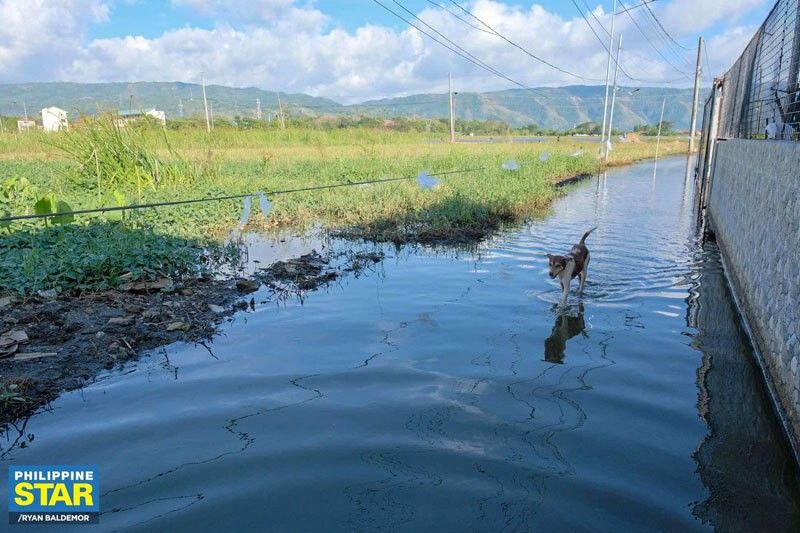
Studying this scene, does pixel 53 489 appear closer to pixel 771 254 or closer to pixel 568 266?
pixel 568 266

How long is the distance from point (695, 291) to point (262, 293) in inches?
231

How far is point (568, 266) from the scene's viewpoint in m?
6.59

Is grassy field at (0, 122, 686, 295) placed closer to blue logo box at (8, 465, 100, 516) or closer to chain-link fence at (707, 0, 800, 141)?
blue logo box at (8, 465, 100, 516)

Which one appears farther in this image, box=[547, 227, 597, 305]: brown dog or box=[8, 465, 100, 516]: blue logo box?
box=[547, 227, 597, 305]: brown dog

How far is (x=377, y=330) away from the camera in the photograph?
602 centimetres

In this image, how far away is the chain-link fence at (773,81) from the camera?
246 inches

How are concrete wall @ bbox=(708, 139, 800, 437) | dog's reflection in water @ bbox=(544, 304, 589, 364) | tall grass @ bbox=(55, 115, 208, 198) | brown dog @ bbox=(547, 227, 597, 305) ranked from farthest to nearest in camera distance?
tall grass @ bbox=(55, 115, 208, 198)
brown dog @ bbox=(547, 227, 597, 305)
dog's reflection in water @ bbox=(544, 304, 589, 364)
concrete wall @ bbox=(708, 139, 800, 437)

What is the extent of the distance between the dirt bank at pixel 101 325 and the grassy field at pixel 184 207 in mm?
485

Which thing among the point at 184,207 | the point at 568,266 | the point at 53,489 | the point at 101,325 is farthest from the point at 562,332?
the point at 184,207

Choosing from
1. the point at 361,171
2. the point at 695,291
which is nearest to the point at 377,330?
the point at 695,291

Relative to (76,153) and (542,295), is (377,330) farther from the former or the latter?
(76,153)

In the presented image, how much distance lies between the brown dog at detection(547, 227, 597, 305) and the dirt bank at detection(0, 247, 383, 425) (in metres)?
→ 3.22

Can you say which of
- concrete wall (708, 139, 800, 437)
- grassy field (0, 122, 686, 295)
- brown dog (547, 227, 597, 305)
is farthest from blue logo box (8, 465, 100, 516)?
brown dog (547, 227, 597, 305)

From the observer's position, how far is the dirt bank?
461cm
